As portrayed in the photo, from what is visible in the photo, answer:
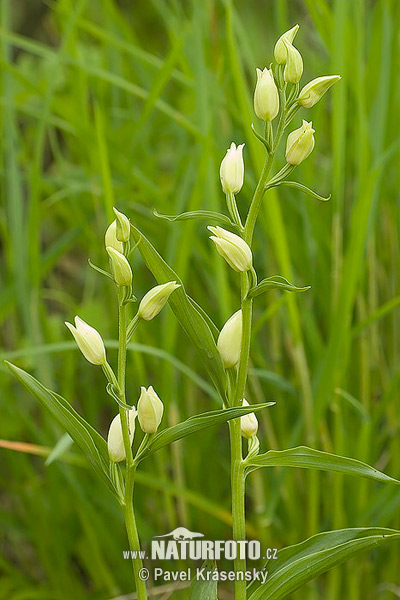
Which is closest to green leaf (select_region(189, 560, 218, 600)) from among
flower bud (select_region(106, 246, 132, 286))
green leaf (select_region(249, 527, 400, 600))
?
green leaf (select_region(249, 527, 400, 600))

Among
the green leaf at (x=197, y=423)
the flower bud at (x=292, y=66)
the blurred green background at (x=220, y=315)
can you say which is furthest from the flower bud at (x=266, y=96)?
the blurred green background at (x=220, y=315)

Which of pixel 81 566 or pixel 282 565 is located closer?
pixel 282 565

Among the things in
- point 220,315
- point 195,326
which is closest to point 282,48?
point 195,326

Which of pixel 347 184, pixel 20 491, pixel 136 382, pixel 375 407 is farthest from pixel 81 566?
pixel 347 184

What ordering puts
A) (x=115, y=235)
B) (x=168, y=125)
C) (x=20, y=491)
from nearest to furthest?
(x=115, y=235), (x=20, y=491), (x=168, y=125)

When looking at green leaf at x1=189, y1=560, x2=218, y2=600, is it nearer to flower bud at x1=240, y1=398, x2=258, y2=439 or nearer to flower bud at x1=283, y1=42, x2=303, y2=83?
flower bud at x1=240, y1=398, x2=258, y2=439

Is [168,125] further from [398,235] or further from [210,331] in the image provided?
[210,331]

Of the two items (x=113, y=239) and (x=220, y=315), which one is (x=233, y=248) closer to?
(x=113, y=239)
